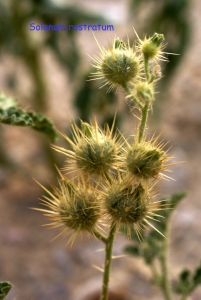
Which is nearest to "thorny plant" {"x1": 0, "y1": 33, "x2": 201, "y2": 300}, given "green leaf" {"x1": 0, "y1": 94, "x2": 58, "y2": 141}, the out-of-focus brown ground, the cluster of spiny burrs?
the cluster of spiny burrs

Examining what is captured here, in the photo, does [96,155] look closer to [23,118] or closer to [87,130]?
[87,130]

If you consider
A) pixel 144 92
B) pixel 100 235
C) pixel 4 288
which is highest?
pixel 144 92

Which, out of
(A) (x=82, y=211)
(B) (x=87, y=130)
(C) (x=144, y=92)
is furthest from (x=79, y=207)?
(C) (x=144, y=92)

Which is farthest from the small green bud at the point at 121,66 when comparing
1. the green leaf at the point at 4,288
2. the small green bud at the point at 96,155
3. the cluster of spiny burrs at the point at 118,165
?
the green leaf at the point at 4,288

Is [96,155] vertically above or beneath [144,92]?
beneath

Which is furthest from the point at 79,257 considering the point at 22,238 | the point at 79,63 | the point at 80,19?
the point at 80,19

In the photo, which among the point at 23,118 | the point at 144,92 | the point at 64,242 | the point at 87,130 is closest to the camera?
the point at 144,92
